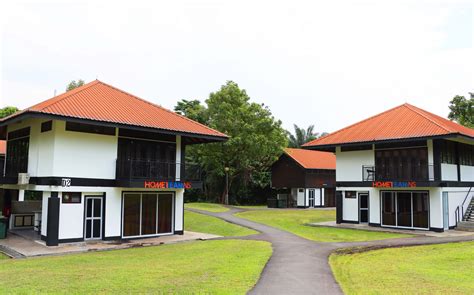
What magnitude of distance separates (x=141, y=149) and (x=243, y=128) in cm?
2308

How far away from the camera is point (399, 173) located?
23.9 m

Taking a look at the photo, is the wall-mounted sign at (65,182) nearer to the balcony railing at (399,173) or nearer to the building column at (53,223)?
the building column at (53,223)

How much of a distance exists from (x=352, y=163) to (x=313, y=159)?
19.9 metres

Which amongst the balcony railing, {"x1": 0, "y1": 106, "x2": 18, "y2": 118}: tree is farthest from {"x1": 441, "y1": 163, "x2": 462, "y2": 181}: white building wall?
{"x1": 0, "y1": 106, "x2": 18, "y2": 118}: tree

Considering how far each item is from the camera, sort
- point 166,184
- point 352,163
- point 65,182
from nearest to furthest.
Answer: point 65,182, point 166,184, point 352,163

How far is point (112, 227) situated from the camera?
18.4 meters

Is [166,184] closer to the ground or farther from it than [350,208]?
farther from it

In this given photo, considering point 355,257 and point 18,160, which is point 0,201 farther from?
point 355,257

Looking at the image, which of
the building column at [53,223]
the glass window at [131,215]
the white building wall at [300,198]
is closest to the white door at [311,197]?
the white building wall at [300,198]

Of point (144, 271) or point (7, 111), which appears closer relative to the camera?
point (144, 271)

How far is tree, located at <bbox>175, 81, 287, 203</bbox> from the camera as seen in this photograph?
4194 cm

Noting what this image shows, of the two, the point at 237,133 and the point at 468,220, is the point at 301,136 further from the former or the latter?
the point at 468,220

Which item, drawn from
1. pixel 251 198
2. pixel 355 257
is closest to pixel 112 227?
pixel 355 257

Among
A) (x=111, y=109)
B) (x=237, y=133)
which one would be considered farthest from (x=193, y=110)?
(x=111, y=109)
